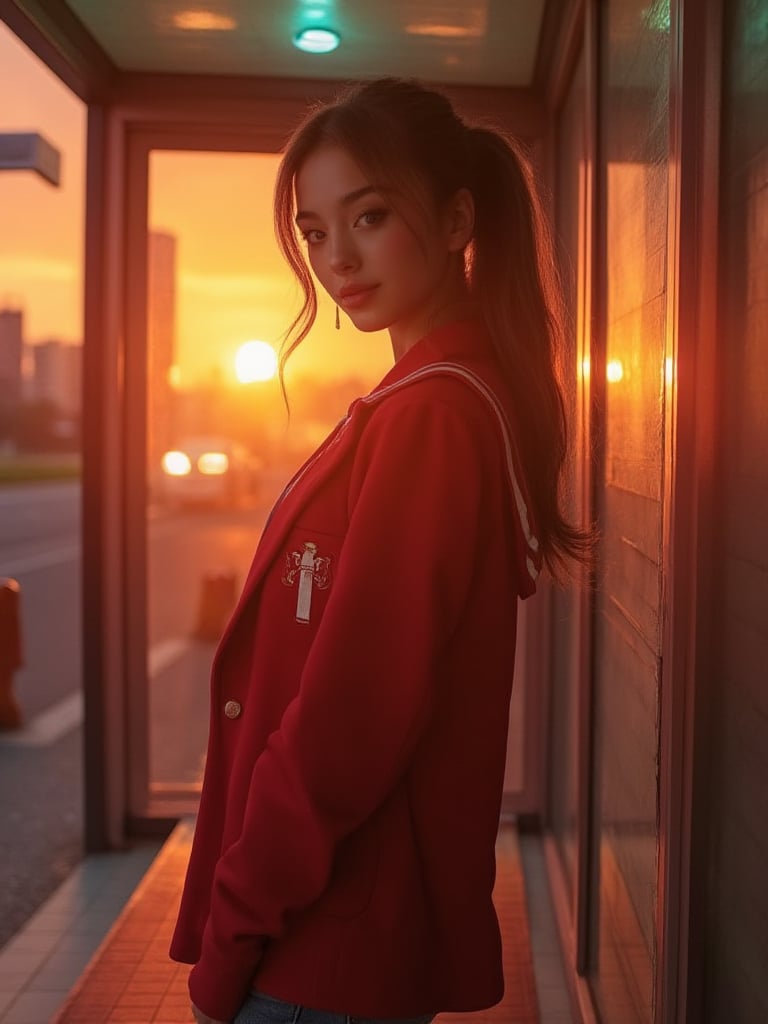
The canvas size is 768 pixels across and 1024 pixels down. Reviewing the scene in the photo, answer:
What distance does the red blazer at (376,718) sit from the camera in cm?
107

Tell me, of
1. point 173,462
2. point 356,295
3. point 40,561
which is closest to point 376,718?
point 356,295

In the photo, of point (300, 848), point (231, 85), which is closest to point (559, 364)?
point (300, 848)

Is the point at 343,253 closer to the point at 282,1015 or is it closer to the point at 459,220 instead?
the point at 459,220

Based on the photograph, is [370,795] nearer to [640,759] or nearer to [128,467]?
[640,759]

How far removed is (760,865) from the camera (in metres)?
1.29

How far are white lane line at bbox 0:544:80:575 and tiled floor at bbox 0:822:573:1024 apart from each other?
1002 cm

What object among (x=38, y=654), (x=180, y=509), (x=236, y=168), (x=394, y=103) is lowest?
(x=38, y=654)

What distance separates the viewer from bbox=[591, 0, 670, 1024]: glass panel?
5.80 ft

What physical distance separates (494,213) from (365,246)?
211 millimetres

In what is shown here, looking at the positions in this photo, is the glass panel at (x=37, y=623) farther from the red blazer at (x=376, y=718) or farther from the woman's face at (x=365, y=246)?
the red blazer at (x=376, y=718)

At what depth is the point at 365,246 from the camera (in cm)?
128

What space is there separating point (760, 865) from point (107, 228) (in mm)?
3352

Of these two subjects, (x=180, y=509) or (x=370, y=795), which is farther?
(x=180, y=509)

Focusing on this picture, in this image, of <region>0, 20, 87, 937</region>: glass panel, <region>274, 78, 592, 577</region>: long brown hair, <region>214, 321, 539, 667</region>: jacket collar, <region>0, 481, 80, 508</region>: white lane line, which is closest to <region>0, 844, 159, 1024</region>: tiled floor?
<region>0, 20, 87, 937</region>: glass panel
